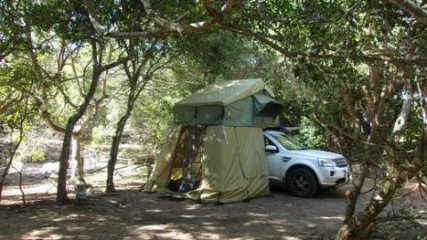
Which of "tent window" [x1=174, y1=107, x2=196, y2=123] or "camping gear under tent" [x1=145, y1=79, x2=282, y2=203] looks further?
"tent window" [x1=174, y1=107, x2=196, y2=123]

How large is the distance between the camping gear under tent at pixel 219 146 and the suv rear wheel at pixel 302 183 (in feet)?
1.96

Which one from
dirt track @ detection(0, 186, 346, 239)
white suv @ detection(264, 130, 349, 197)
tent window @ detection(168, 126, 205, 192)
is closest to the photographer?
dirt track @ detection(0, 186, 346, 239)

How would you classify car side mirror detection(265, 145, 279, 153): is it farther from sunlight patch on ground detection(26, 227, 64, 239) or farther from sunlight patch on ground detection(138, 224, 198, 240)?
sunlight patch on ground detection(26, 227, 64, 239)

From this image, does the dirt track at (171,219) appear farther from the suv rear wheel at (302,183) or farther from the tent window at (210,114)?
the tent window at (210,114)

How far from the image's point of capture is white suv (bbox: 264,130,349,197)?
1138 centimetres

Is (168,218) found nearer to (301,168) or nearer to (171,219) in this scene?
(171,219)

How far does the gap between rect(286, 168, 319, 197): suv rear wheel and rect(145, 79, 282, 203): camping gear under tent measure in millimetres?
596

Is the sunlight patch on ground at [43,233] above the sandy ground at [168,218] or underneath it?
underneath

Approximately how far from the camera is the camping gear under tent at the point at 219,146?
1081 centimetres

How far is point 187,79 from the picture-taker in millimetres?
16844

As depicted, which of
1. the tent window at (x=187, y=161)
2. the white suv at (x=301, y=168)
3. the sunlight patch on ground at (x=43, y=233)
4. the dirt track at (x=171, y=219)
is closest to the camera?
the sunlight patch on ground at (x=43, y=233)

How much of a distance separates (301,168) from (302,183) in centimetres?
35

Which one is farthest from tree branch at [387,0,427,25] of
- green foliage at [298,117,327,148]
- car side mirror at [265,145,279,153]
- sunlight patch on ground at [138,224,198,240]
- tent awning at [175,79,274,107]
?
Answer: green foliage at [298,117,327,148]

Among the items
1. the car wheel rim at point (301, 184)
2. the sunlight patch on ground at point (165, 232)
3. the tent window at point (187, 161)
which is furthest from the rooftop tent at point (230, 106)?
the sunlight patch on ground at point (165, 232)
